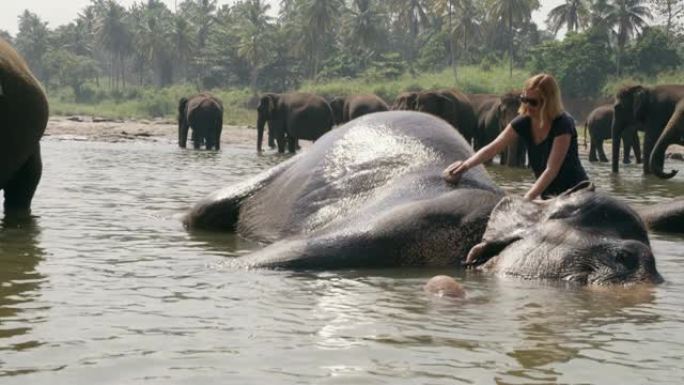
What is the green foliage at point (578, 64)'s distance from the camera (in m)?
50.1

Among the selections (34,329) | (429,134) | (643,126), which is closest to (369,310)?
(34,329)

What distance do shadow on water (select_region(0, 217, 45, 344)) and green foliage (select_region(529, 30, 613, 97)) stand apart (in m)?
44.0

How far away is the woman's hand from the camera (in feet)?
21.8

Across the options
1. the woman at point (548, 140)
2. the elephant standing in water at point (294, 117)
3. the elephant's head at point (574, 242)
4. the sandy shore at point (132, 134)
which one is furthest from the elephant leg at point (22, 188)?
the sandy shore at point (132, 134)

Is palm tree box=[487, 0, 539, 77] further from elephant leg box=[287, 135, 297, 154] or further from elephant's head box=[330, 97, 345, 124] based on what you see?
elephant leg box=[287, 135, 297, 154]

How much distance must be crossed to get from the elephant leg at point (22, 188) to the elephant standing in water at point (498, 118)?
13.6 metres

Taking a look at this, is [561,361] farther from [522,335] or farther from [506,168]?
[506,168]

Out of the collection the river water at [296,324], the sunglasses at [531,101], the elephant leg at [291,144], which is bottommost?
the river water at [296,324]

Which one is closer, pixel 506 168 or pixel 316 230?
pixel 316 230

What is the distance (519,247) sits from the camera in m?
5.80

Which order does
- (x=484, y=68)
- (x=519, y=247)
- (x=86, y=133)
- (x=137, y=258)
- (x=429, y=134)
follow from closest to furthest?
(x=519, y=247)
(x=137, y=258)
(x=429, y=134)
(x=86, y=133)
(x=484, y=68)

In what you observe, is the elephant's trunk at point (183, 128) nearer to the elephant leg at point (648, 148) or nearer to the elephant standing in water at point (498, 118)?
the elephant standing in water at point (498, 118)

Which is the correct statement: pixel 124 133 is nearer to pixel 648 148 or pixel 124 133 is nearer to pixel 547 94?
pixel 648 148

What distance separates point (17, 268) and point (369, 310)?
233 cm
